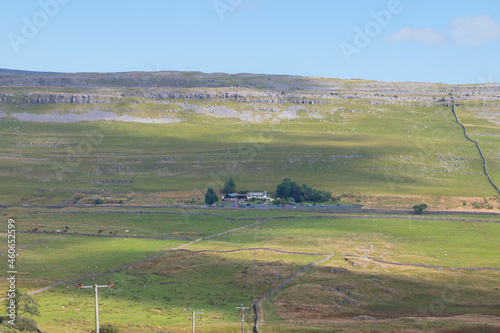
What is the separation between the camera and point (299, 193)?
134 m

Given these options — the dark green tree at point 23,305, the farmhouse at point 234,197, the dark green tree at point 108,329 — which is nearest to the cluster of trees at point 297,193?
the farmhouse at point 234,197

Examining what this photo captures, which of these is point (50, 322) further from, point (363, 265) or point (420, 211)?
point (420, 211)

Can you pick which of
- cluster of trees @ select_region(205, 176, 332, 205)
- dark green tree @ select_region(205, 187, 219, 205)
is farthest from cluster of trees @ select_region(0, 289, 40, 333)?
cluster of trees @ select_region(205, 176, 332, 205)

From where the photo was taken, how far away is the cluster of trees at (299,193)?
13338 cm

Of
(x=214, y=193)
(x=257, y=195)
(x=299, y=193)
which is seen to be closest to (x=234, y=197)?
(x=214, y=193)

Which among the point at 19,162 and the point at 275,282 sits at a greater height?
the point at 19,162

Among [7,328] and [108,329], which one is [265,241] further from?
[7,328]

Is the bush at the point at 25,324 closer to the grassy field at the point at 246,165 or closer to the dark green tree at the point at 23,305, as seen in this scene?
the dark green tree at the point at 23,305

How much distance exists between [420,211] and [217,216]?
3875 centimetres

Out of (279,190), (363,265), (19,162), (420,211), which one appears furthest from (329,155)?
(363,265)

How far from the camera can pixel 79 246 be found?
92312mm

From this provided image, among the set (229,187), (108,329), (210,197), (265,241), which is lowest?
(108,329)

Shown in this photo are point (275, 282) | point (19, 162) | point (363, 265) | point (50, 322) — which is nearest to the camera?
point (50, 322)

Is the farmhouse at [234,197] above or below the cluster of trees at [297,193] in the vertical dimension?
below
